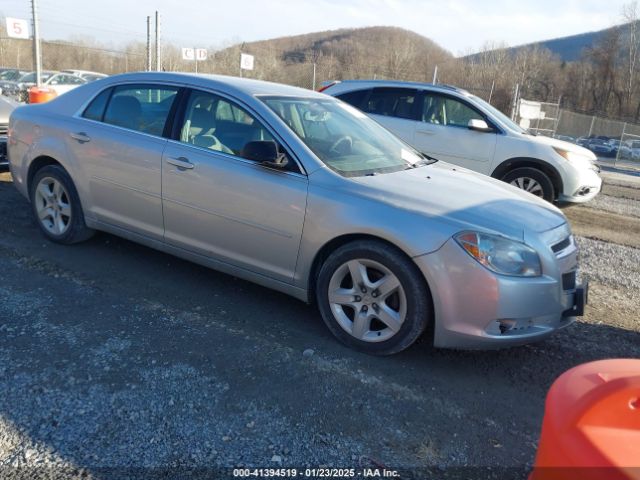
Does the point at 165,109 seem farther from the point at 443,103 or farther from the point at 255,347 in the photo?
the point at 443,103

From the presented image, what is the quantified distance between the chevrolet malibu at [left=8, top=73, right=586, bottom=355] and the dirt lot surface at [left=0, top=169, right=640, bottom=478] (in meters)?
0.29

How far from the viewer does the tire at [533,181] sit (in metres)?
7.52

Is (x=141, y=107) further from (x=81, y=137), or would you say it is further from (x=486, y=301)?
(x=486, y=301)

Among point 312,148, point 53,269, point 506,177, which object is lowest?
point 53,269

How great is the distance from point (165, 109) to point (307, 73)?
30.9m

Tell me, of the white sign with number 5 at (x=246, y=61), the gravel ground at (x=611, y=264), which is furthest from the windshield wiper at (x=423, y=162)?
the white sign with number 5 at (x=246, y=61)

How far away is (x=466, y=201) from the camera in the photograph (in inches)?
135

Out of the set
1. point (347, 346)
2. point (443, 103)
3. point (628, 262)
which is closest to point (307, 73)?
point (443, 103)

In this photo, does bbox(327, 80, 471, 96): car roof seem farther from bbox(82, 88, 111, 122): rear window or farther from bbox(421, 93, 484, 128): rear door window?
bbox(82, 88, 111, 122): rear window

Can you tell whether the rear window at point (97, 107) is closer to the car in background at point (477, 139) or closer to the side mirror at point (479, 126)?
the car in background at point (477, 139)

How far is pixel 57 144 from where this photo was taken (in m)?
4.71

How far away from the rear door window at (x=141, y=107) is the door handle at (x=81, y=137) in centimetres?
21

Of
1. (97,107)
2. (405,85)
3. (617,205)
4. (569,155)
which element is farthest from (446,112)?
(97,107)

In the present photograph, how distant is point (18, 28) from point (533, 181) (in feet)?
46.4
